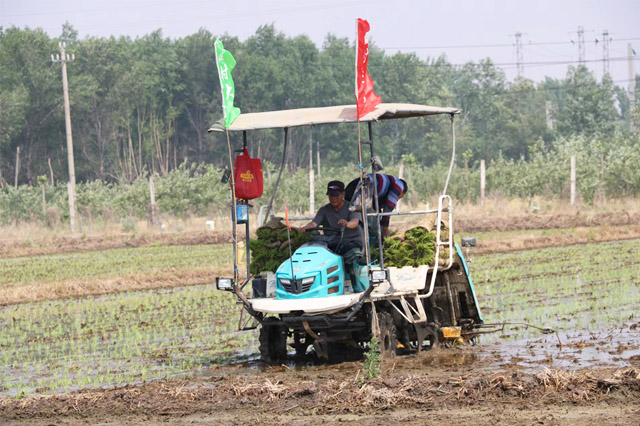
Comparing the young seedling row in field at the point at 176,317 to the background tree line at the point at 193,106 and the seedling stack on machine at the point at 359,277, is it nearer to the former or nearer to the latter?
the seedling stack on machine at the point at 359,277

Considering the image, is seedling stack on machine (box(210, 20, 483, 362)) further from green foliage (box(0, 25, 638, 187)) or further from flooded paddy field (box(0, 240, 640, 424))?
green foliage (box(0, 25, 638, 187))

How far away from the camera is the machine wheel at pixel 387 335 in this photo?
10.5 metres

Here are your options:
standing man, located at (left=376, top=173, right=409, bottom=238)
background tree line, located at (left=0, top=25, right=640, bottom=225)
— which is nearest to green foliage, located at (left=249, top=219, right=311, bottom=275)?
standing man, located at (left=376, top=173, right=409, bottom=238)

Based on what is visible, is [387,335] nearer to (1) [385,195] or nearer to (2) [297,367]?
(2) [297,367]

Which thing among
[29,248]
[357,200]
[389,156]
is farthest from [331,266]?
[389,156]

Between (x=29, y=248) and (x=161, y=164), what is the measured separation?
39001 millimetres

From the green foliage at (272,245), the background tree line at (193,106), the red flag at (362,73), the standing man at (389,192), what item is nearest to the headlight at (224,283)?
the green foliage at (272,245)

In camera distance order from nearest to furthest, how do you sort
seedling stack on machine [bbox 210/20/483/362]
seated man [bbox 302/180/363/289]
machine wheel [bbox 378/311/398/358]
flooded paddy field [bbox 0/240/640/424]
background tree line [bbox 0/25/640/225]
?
flooded paddy field [bbox 0/240/640/424], seedling stack on machine [bbox 210/20/483/362], machine wheel [bbox 378/311/398/358], seated man [bbox 302/180/363/289], background tree line [bbox 0/25/640/225]

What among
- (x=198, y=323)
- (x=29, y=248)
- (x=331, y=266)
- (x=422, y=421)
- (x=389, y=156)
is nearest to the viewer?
(x=422, y=421)

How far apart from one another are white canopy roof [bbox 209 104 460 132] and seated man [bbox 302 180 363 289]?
2.49 ft

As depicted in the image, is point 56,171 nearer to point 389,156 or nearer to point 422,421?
point 389,156

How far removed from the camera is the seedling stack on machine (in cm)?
1015

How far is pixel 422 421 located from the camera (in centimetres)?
744

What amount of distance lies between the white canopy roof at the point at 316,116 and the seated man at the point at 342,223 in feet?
2.49
